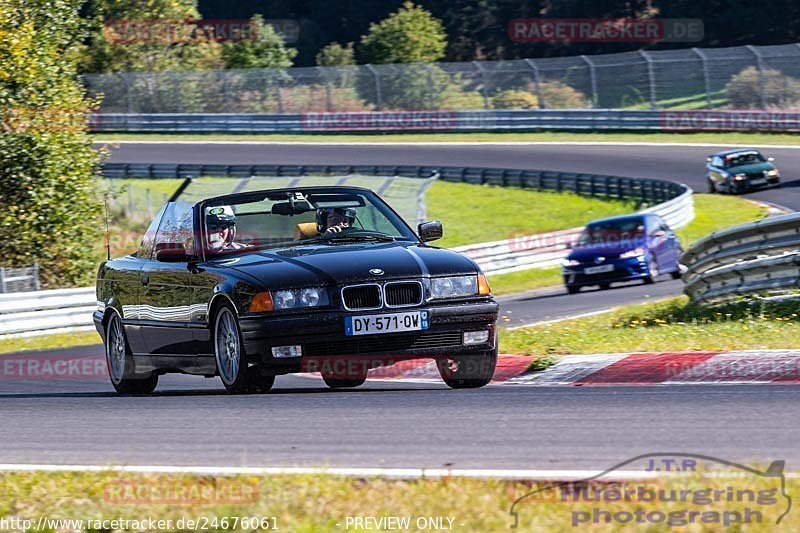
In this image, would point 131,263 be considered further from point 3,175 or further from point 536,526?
point 3,175

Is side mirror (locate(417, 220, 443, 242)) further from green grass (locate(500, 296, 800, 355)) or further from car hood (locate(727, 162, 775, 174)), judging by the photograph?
car hood (locate(727, 162, 775, 174))

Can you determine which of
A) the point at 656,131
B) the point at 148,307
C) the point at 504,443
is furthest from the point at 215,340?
the point at 656,131

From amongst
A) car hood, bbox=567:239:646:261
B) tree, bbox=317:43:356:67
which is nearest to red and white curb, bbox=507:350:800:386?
car hood, bbox=567:239:646:261

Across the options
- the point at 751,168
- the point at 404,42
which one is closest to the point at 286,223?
the point at 751,168

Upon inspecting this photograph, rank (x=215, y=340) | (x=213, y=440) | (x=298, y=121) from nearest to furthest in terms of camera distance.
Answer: (x=213, y=440), (x=215, y=340), (x=298, y=121)

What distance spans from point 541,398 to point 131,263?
164 inches

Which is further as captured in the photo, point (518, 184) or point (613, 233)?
point (518, 184)

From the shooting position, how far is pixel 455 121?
5328 centimetres

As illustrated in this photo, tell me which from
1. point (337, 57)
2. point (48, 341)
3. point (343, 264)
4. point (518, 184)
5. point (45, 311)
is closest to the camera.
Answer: point (343, 264)

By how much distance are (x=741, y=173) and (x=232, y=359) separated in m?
28.3

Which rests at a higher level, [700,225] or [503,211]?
[700,225]

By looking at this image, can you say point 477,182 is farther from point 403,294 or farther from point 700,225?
point 403,294

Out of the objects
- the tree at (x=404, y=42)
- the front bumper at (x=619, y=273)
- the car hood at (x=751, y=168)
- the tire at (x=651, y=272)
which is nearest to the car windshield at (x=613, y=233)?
the front bumper at (x=619, y=273)

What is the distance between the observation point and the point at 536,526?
427 cm
